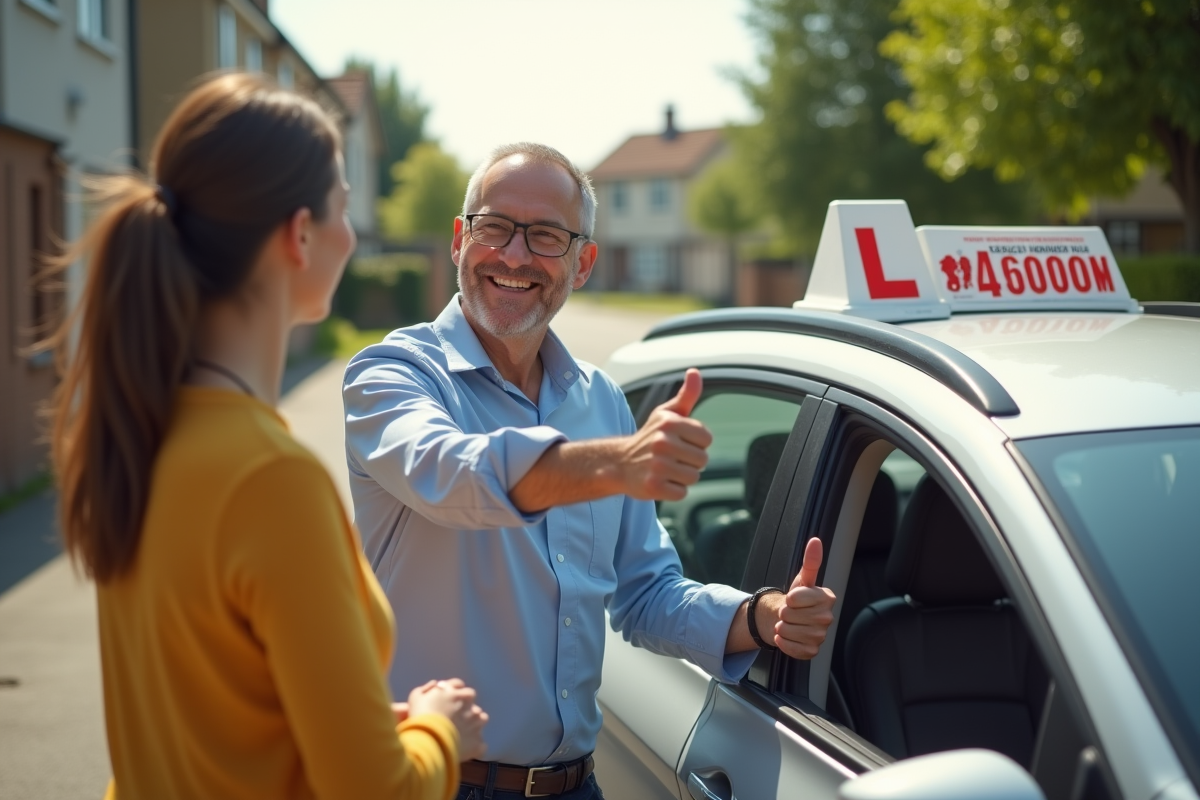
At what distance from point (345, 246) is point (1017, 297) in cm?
208

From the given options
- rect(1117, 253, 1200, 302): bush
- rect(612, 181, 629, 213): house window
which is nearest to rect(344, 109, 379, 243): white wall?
rect(612, 181, 629, 213): house window

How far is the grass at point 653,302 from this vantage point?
46.1 metres

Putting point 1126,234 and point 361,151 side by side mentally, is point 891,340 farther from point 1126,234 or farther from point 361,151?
point 361,151

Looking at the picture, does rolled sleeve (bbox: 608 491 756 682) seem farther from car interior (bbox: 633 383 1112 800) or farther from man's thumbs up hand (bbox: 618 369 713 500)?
man's thumbs up hand (bbox: 618 369 713 500)

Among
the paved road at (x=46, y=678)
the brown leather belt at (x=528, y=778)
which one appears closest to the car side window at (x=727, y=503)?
the brown leather belt at (x=528, y=778)

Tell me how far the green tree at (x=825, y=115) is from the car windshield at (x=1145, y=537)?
28.5m

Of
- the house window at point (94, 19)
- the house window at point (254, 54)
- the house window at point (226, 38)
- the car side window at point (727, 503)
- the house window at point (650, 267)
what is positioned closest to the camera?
the car side window at point (727, 503)

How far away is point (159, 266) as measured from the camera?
154 cm

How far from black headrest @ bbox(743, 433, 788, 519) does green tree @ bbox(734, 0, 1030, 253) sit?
27085mm

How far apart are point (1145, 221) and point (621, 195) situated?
38.8 m

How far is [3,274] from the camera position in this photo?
34.8 feet

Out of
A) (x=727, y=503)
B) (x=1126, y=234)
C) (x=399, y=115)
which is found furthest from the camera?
(x=399, y=115)

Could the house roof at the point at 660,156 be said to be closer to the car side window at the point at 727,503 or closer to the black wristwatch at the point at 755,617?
the car side window at the point at 727,503

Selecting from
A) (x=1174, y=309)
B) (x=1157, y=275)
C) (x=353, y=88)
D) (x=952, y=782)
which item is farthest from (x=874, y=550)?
(x=353, y=88)
